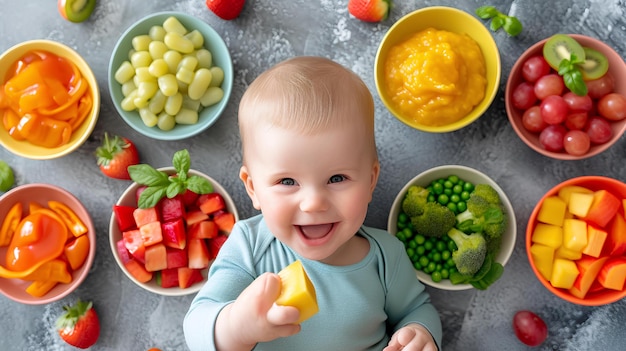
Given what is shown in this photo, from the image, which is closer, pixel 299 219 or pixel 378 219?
pixel 299 219

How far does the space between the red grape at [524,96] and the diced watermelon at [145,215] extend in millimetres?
1139

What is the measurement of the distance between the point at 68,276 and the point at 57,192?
26 centimetres

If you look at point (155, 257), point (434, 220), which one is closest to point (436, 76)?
point (434, 220)

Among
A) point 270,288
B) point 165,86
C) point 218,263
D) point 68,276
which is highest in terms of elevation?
point 270,288

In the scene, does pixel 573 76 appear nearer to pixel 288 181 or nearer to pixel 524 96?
pixel 524 96

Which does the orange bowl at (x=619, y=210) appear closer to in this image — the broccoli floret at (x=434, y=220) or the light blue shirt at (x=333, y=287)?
the broccoli floret at (x=434, y=220)

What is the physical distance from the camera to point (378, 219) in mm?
1957

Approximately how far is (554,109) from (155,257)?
1.25m

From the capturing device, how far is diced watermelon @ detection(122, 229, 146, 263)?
1.86 m

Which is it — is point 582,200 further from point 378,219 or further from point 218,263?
point 218,263

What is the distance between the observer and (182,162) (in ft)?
5.92

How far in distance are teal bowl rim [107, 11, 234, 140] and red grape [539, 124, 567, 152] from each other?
0.95 metres

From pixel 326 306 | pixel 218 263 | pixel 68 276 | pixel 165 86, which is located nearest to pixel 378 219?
pixel 326 306

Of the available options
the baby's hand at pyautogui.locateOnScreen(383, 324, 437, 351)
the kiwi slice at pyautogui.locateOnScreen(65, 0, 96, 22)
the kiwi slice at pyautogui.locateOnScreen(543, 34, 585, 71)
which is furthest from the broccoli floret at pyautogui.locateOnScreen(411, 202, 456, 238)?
the kiwi slice at pyautogui.locateOnScreen(65, 0, 96, 22)
